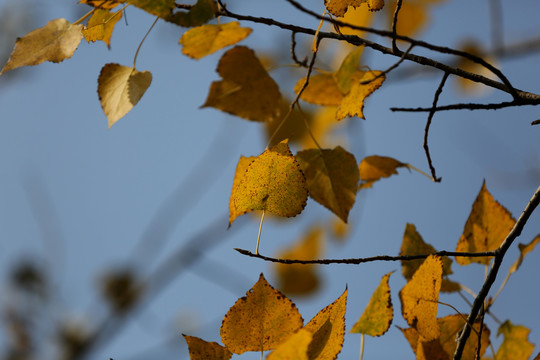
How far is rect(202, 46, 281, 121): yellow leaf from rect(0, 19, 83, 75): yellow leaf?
0.12 metres

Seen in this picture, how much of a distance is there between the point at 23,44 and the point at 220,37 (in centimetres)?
14

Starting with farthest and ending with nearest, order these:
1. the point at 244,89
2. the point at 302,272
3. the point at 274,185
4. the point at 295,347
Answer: the point at 302,272 < the point at 244,89 < the point at 274,185 < the point at 295,347

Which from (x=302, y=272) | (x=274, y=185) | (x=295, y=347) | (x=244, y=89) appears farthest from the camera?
(x=302, y=272)

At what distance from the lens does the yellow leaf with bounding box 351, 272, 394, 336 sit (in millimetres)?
322

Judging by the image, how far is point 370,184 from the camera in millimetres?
440

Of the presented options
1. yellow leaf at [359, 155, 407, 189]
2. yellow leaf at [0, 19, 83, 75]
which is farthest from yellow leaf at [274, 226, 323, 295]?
yellow leaf at [0, 19, 83, 75]

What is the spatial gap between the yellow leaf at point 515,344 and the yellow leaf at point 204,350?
0.23 meters

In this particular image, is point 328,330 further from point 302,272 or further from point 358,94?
point 302,272

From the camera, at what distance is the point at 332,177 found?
1.32ft

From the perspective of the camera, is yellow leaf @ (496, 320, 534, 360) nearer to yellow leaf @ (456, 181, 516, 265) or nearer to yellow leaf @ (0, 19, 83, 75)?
yellow leaf @ (456, 181, 516, 265)

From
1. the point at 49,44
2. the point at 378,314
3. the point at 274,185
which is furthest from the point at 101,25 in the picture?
the point at 378,314

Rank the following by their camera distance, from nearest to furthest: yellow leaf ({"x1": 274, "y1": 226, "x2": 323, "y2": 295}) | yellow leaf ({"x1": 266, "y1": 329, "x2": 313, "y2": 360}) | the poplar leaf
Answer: yellow leaf ({"x1": 266, "y1": 329, "x2": 313, "y2": 360}), the poplar leaf, yellow leaf ({"x1": 274, "y1": 226, "x2": 323, "y2": 295})

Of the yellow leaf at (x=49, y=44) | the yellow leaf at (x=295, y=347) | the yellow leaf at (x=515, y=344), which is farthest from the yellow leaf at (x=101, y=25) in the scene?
the yellow leaf at (x=515, y=344)

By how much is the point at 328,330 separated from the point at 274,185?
3.9 inches
